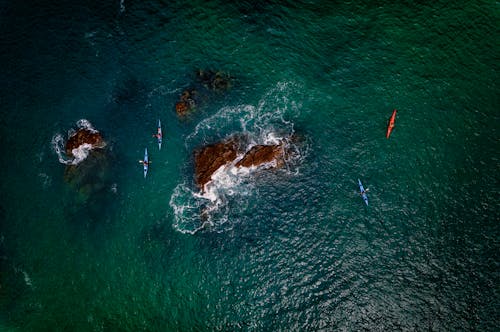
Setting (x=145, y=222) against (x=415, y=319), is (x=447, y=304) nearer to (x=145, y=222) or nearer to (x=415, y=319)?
(x=415, y=319)

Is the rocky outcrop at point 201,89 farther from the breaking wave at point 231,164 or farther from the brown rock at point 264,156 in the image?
the brown rock at point 264,156

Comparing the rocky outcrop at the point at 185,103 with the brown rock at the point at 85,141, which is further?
the rocky outcrop at the point at 185,103

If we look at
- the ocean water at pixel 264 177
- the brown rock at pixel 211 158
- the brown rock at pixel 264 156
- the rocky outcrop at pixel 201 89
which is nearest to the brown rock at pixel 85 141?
the ocean water at pixel 264 177

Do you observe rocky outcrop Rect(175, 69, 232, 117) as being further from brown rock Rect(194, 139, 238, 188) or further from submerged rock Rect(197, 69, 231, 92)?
brown rock Rect(194, 139, 238, 188)

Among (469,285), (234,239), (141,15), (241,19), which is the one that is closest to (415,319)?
(469,285)

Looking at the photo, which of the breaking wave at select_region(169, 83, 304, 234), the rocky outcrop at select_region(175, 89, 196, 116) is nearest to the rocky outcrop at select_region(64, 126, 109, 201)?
the breaking wave at select_region(169, 83, 304, 234)

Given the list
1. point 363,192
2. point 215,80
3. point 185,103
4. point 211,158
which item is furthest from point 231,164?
point 363,192
